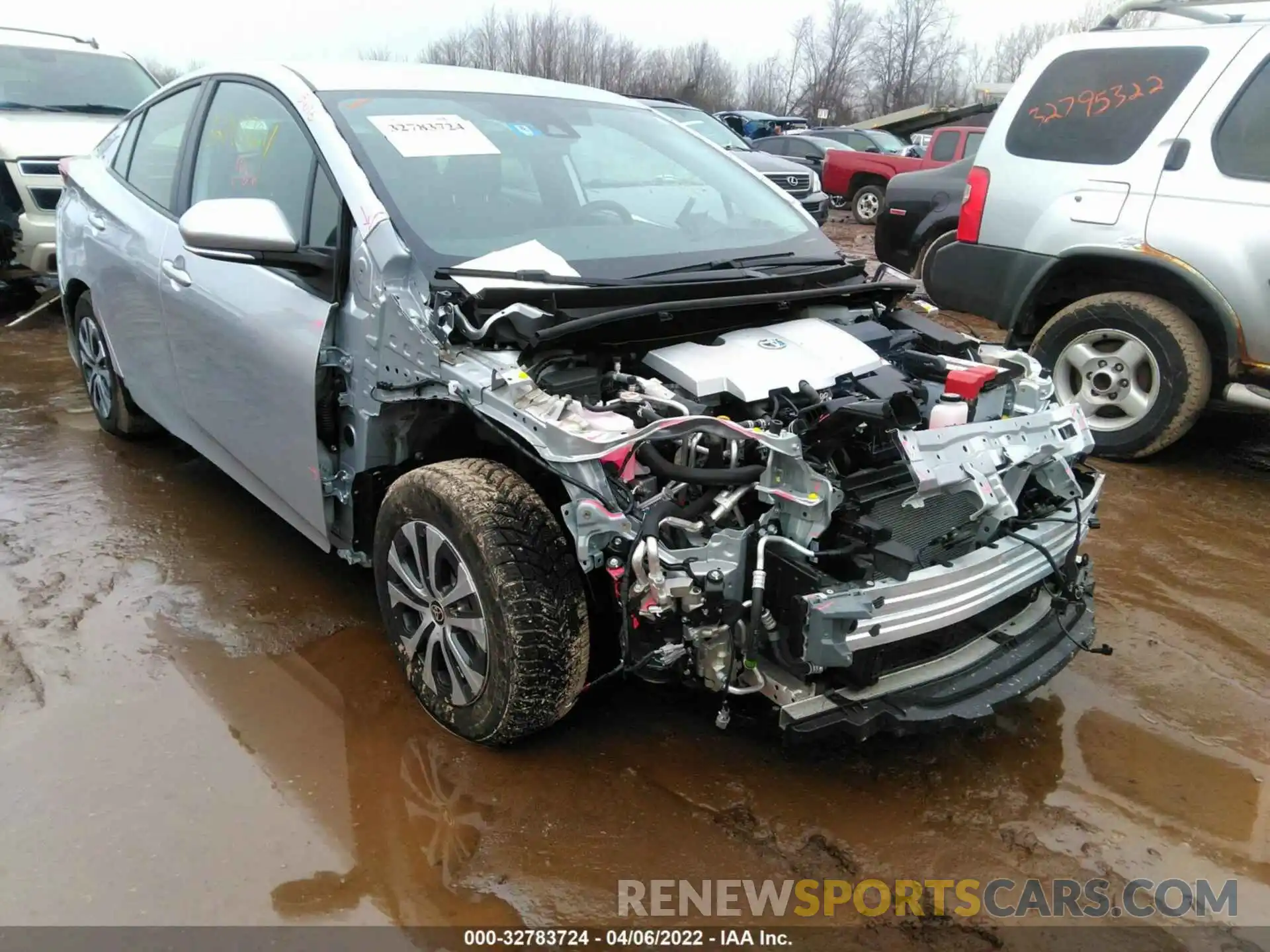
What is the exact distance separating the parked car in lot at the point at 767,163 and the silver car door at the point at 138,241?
7.63 meters

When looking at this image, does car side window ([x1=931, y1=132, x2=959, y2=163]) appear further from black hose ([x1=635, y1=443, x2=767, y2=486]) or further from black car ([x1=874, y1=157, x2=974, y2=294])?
black hose ([x1=635, y1=443, x2=767, y2=486])

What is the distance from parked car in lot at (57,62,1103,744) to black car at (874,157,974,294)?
4838 mm

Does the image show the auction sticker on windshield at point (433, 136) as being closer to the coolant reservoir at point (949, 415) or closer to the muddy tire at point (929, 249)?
the coolant reservoir at point (949, 415)

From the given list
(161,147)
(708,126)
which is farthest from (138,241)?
(708,126)

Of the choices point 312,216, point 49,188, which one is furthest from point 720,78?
point 312,216

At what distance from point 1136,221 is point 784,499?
144 inches

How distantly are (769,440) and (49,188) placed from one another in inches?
281

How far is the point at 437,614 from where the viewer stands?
266cm

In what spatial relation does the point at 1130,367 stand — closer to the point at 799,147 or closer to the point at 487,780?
the point at 487,780

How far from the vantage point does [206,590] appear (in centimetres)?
355

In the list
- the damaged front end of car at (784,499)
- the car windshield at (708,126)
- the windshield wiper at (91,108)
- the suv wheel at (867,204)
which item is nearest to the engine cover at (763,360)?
the damaged front end of car at (784,499)

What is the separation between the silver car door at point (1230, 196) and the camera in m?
4.41

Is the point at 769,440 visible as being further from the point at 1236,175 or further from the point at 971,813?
the point at 1236,175

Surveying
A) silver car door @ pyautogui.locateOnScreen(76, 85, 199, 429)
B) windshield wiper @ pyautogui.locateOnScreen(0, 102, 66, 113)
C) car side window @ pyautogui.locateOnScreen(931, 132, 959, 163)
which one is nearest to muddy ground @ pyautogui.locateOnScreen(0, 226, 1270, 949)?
silver car door @ pyautogui.locateOnScreen(76, 85, 199, 429)
